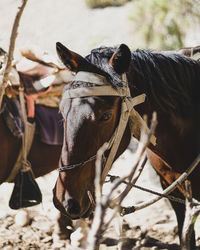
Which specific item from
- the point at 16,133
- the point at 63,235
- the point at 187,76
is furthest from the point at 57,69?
the point at 63,235

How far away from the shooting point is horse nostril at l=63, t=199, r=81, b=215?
155 cm

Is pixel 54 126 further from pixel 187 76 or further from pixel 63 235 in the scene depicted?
pixel 187 76

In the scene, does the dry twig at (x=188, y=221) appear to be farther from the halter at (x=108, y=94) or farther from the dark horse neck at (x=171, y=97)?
the dark horse neck at (x=171, y=97)

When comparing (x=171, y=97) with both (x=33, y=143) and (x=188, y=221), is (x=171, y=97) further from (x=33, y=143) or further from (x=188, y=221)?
(x=33, y=143)

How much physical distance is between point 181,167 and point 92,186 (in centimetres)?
66

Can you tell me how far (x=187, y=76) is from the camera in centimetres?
188

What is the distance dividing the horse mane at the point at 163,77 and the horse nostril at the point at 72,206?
660 mm

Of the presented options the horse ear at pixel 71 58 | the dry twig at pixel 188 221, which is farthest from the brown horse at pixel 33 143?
the dry twig at pixel 188 221

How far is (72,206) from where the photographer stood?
1563 millimetres

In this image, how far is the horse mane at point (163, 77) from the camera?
1732 mm

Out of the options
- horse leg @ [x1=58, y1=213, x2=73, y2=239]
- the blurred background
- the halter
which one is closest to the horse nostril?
the halter

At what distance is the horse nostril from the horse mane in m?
0.66

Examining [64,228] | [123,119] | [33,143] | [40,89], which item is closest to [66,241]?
[64,228]

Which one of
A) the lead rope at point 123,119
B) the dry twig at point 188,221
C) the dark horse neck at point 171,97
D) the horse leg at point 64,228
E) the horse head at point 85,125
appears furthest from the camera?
the horse leg at point 64,228
